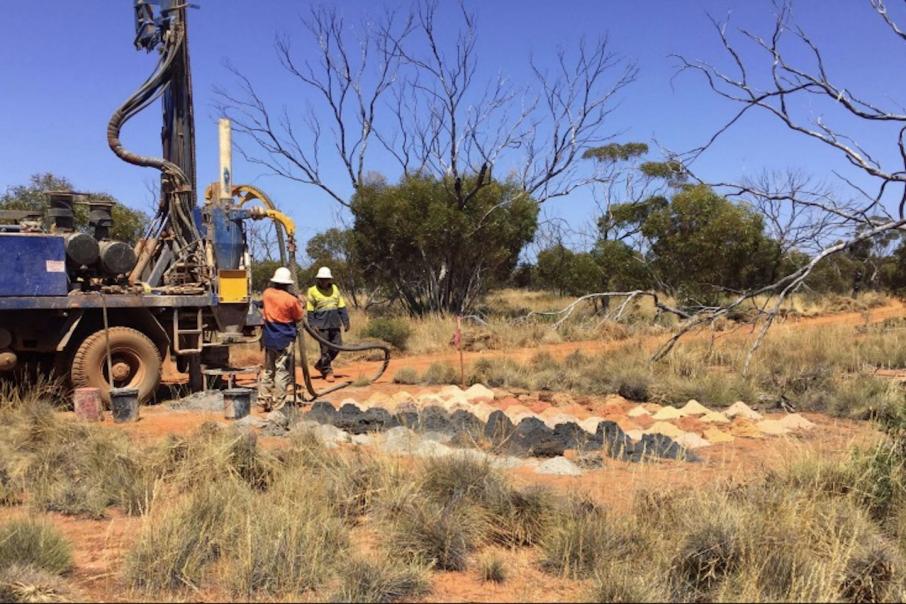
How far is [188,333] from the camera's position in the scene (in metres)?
11.1

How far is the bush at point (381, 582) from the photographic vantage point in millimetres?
3990

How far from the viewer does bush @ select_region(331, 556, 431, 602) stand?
3990mm

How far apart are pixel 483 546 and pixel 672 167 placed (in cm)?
475

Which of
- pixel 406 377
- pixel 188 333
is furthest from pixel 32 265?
pixel 406 377

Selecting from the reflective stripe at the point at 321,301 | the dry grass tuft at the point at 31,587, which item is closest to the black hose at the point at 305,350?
the reflective stripe at the point at 321,301

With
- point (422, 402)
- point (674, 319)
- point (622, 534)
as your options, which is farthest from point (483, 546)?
point (674, 319)

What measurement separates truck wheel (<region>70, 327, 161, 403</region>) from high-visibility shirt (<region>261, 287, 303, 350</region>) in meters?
1.87

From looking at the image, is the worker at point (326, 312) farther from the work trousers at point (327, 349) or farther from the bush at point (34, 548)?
the bush at point (34, 548)

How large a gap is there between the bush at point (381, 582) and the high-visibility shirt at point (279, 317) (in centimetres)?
595

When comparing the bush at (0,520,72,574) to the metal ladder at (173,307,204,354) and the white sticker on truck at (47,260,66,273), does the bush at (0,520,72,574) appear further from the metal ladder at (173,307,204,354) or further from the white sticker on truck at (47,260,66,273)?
the metal ladder at (173,307,204,354)

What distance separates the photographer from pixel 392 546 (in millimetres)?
4691

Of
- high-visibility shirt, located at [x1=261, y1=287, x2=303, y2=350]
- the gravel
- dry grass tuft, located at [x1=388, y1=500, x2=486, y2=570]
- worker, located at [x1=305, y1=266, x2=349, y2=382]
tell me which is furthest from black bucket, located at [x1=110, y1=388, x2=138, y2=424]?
dry grass tuft, located at [x1=388, y1=500, x2=486, y2=570]

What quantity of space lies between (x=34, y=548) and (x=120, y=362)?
6415 millimetres

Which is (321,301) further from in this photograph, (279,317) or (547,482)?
(547,482)
